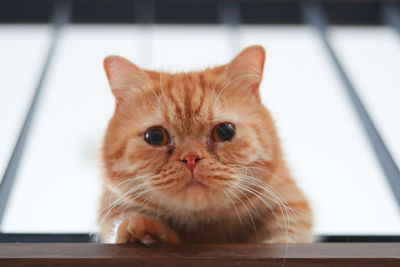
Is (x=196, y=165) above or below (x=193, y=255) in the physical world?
above

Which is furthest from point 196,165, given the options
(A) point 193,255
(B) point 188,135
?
(A) point 193,255

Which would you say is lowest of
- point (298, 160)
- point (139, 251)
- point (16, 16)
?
point (139, 251)

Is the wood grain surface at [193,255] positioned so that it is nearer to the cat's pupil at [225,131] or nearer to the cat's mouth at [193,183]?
the cat's mouth at [193,183]

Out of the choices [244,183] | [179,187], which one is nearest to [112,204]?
[179,187]

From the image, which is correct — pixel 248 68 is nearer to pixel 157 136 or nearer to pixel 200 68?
pixel 200 68

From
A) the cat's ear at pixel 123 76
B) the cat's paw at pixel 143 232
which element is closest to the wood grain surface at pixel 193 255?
the cat's paw at pixel 143 232

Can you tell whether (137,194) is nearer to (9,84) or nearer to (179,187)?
(179,187)
